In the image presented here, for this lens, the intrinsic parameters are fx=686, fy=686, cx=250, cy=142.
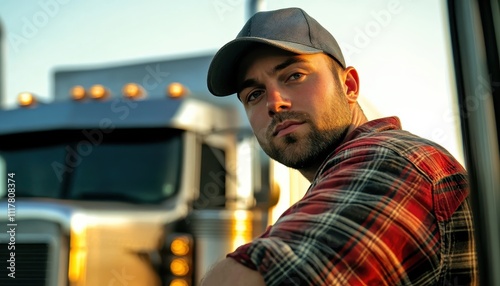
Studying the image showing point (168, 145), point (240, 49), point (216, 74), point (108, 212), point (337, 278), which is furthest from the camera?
point (168, 145)

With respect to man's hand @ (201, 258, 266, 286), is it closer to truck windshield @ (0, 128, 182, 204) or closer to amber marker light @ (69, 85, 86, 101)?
truck windshield @ (0, 128, 182, 204)

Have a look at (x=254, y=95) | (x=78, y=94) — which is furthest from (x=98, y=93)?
(x=254, y=95)

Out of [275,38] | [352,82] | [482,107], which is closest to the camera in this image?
[482,107]

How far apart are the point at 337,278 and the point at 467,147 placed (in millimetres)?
308

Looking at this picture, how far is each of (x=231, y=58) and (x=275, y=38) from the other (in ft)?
0.42

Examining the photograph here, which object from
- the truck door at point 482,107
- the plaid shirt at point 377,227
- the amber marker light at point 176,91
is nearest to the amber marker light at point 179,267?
the amber marker light at point 176,91

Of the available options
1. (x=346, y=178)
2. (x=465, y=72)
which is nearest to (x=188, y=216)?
(x=346, y=178)

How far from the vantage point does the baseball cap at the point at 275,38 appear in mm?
1529

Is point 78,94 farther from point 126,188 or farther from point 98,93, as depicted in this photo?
point 126,188

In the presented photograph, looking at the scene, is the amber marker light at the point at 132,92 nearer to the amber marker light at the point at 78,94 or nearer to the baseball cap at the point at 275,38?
A: the amber marker light at the point at 78,94

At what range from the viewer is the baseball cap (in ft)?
5.02

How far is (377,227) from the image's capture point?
1.05 metres

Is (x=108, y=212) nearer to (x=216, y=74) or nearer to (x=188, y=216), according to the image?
(x=188, y=216)

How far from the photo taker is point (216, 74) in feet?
5.53
